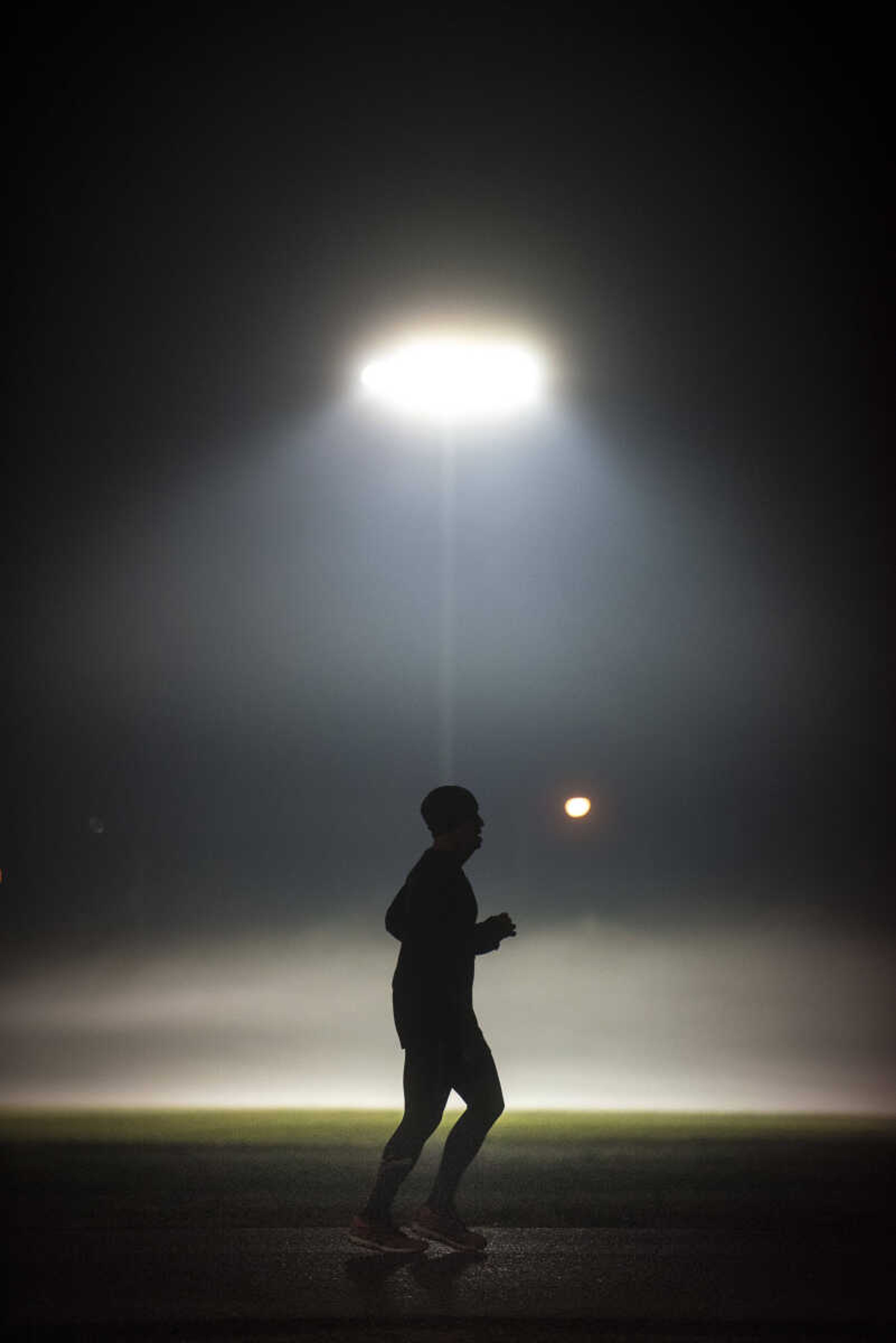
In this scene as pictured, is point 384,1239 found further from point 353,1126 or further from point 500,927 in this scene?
point 353,1126

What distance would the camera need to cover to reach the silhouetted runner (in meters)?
6.37

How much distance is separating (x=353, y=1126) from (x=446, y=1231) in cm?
722

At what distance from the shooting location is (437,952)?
652cm

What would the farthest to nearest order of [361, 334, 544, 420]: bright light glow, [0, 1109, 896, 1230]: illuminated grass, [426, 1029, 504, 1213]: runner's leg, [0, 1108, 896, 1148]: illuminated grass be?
1. [0, 1108, 896, 1148]: illuminated grass
2. [361, 334, 544, 420]: bright light glow
3. [0, 1109, 896, 1230]: illuminated grass
4. [426, 1029, 504, 1213]: runner's leg

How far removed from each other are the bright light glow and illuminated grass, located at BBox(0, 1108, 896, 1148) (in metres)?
5.82

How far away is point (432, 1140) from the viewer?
12562 millimetres

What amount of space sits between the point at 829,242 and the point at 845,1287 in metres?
6.39

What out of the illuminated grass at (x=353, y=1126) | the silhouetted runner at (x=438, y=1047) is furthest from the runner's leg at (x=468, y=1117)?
the illuminated grass at (x=353, y=1126)

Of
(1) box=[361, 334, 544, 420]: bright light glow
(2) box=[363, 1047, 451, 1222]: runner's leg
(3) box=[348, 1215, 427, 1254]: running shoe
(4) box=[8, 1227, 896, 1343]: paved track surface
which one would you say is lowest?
(4) box=[8, 1227, 896, 1343]: paved track surface

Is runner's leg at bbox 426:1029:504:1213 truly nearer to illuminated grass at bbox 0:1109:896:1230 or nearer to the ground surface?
the ground surface

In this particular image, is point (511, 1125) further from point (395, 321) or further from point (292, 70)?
point (292, 70)

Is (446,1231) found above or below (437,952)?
below

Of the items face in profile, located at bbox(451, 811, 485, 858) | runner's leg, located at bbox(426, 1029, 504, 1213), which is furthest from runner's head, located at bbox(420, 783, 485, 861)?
runner's leg, located at bbox(426, 1029, 504, 1213)

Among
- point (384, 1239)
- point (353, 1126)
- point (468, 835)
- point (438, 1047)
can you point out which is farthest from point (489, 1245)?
point (353, 1126)
